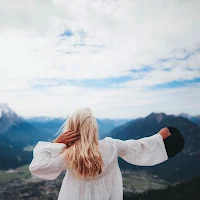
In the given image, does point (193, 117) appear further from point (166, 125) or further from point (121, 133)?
point (121, 133)

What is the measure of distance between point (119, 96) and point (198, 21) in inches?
41.5

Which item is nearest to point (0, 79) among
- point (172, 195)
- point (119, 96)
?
point (119, 96)

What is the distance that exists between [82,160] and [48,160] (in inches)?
6.2

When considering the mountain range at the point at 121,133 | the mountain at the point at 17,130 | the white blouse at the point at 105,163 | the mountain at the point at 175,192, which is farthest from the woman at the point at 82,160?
the mountain at the point at 17,130

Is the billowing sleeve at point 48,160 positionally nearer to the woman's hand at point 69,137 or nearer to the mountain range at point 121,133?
the woman's hand at point 69,137

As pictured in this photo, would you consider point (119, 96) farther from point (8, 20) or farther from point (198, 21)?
point (8, 20)

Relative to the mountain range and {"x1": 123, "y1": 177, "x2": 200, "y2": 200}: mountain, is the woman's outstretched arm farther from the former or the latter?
{"x1": 123, "y1": 177, "x2": 200, "y2": 200}: mountain

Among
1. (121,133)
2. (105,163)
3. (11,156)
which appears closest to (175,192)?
(121,133)

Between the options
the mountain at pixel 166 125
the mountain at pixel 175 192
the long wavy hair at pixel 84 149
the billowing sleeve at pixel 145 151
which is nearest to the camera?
the long wavy hair at pixel 84 149

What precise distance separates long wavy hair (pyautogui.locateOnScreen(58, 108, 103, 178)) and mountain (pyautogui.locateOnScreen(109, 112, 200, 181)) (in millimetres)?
1884

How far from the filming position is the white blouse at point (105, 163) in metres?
1.41

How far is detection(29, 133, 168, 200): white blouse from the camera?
1.41 metres

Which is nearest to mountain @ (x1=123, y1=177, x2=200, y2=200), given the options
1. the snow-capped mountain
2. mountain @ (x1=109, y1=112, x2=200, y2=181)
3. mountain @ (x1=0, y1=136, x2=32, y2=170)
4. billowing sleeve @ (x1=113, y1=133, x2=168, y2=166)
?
mountain @ (x1=109, y1=112, x2=200, y2=181)

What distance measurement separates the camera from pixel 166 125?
334 cm
